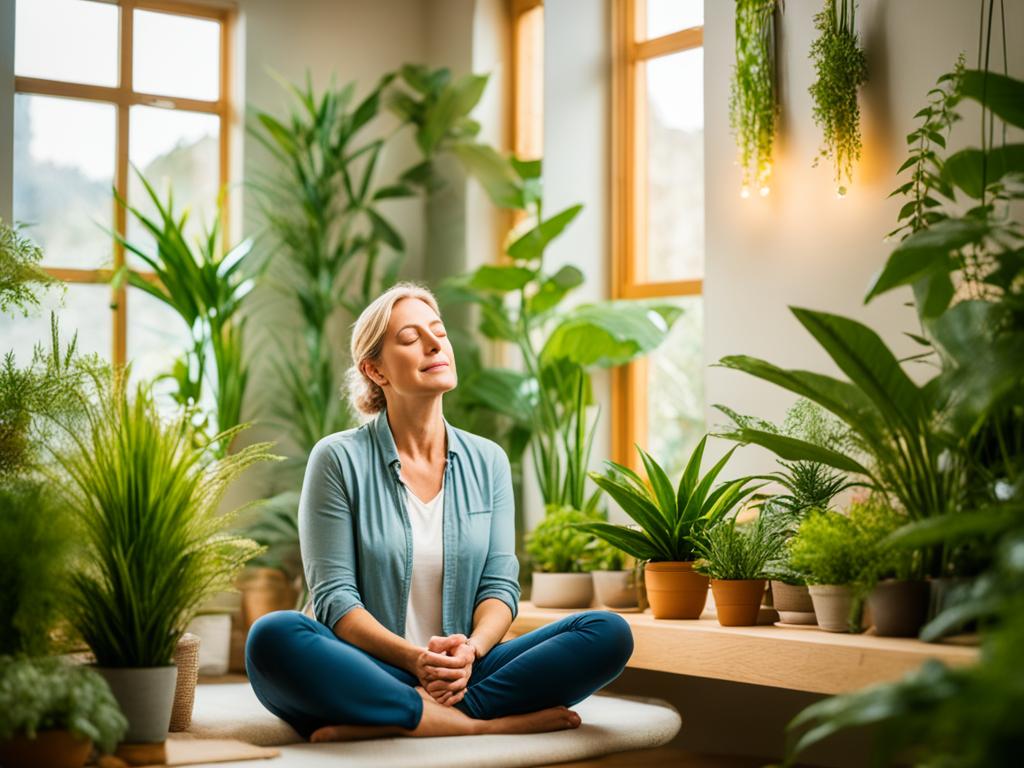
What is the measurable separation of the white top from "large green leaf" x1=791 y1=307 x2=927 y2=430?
102 centimetres

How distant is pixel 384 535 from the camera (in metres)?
3.00

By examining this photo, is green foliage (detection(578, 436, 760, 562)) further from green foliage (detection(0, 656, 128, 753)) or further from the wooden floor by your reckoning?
green foliage (detection(0, 656, 128, 753))

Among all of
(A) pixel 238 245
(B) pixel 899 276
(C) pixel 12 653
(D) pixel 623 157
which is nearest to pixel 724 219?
(D) pixel 623 157

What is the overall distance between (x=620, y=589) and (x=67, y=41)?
2.98 metres

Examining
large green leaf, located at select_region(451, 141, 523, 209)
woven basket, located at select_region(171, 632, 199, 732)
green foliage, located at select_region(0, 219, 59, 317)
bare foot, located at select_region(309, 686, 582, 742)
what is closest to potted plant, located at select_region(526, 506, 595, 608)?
bare foot, located at select_region(309, 686, 582, 742)

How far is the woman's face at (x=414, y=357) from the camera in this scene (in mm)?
3102

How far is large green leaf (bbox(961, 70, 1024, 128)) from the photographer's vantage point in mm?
2459

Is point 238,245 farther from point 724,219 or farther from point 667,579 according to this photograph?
point 667,579

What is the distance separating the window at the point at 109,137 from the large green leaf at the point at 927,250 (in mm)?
3128

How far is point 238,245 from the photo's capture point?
15.7 feet

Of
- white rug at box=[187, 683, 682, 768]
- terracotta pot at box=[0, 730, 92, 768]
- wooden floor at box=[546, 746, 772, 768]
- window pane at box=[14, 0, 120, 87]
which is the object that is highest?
window pane at box=[14, 0, 120, 87]

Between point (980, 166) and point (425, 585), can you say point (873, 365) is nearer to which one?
point (980, 166)

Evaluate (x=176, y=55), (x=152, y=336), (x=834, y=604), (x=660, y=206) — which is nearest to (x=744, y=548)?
(x=834, y=604)

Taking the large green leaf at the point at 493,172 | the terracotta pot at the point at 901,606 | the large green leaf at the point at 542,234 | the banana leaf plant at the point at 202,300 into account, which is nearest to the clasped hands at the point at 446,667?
the terracotta pot at the point at 901,606
